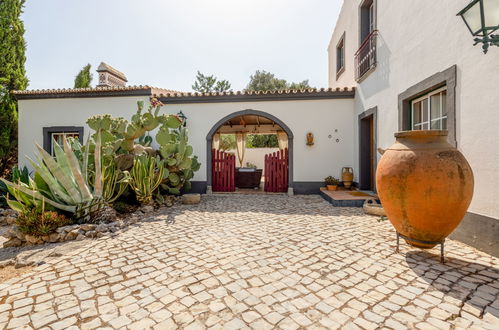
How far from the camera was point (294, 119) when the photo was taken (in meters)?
8.14

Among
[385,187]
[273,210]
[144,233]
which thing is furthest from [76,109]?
[385,187]

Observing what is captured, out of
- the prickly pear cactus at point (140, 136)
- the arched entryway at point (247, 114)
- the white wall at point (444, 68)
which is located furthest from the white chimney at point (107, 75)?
the white wall at point (444, 68)

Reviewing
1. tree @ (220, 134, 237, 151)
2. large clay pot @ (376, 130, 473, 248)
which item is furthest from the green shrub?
tree @ (220, 134, 237, 151)

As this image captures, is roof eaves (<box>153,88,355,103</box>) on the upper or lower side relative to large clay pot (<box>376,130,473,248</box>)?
upper

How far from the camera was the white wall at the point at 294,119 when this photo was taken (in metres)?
8.00

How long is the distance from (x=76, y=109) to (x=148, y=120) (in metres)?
5.21

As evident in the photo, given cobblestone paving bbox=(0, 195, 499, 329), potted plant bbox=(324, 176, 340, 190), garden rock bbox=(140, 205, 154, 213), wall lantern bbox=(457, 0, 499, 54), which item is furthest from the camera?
potted plant bbox=(324, 176, 340, 190)

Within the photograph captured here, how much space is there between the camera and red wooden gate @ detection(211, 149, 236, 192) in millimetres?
8617

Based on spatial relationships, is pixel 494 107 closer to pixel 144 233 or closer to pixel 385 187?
pixel 385 187

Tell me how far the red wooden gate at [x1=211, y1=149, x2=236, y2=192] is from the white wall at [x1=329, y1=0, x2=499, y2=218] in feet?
15.5

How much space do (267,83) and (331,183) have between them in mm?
20379

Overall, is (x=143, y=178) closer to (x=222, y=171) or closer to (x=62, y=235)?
(x=62, y=235)

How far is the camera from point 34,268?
2879 mm

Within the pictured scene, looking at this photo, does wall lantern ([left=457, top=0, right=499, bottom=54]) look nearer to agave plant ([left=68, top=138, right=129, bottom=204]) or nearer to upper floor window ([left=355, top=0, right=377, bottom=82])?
upper floor window ([left=355, top=0, right=377, bottom=82])
